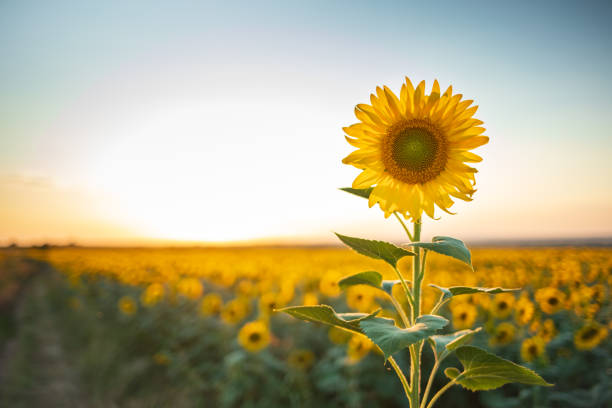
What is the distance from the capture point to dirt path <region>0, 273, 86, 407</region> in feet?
22.0

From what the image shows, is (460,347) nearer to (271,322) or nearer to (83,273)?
(271,322)

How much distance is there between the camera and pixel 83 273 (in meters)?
16.5

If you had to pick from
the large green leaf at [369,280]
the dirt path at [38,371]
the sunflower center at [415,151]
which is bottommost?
the dirt path at [38,371]

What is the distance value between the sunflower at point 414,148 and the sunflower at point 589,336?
4.00 m

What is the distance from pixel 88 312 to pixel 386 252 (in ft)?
42.1

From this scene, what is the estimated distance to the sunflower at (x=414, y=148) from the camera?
1.29 m

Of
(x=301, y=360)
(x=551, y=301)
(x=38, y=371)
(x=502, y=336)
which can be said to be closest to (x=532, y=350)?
(x=502, y=336)

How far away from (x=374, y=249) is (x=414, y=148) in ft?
1.35

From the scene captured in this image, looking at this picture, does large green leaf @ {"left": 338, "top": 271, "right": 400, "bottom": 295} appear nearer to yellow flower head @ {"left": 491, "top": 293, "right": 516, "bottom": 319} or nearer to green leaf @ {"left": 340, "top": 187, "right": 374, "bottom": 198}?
green leaf @ {"left": 340, "top": 187, "right": 374, "bottom": 198}

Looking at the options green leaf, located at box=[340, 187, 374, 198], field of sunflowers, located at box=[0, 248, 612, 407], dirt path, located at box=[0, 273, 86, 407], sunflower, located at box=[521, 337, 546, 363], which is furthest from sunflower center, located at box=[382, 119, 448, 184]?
dirt path, located at box=[0, 273, 86, 407]

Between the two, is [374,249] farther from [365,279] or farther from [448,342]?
[448,342]

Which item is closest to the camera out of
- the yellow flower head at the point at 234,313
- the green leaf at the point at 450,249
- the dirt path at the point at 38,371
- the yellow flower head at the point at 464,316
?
the green leaf at the point at 450,249

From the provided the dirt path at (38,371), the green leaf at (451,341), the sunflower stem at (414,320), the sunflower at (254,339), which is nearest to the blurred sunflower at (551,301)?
the sunflower at (254,339)

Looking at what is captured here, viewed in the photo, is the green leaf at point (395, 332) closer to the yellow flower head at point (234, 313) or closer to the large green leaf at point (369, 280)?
the large green leaf at point (369, 280)
